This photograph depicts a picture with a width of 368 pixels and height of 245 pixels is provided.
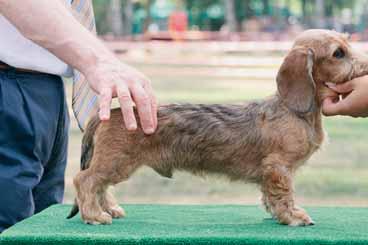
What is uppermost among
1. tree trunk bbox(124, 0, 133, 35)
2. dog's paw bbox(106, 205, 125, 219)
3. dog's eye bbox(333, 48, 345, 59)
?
dog's eye bbox(333, 48, 345, 59)

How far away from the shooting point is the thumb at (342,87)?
14.7 ft

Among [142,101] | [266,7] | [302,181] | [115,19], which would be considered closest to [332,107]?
[142,101]

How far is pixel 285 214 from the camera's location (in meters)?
4.44

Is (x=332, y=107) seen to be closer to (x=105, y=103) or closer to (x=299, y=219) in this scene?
(x=299, y=219)

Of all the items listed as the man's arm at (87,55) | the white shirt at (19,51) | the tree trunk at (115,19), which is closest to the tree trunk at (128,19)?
the tree trunk at (115,19)

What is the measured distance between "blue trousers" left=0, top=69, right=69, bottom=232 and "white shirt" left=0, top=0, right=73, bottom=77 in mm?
61

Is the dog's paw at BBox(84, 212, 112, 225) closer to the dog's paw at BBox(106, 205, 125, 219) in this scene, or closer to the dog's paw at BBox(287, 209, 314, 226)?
the dog's paw at BBox(106, 205, 125, 219)

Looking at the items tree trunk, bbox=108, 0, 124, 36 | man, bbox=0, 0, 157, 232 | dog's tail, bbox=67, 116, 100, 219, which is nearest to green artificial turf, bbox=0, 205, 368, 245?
man, bbox=0, 0, 157, 232

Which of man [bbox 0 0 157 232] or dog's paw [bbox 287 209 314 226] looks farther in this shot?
dog's paw [bbox 287 209 314 226]

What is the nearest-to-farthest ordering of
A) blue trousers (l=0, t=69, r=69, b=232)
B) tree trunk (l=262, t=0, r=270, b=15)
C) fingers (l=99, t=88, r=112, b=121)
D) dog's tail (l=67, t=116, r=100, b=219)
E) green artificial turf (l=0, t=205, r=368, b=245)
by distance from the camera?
fingers (l=99, t=88, r=112, b=121) → green artificial turf (l=0, t=205, r=368, b=245) → blue trousers (l=0, t=69, r=69, b=232) → dog's tail (l=67, t=116, r=100, b=219) → tree trunk (l=262, t=0, r=270, b=15)

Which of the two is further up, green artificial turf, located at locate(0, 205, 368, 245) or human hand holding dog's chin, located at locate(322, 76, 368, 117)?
human hand holding dog's chin, located at locate(322, 76, 368, 117)

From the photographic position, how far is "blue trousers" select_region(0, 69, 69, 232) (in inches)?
163

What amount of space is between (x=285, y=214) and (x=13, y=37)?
4.67 ft

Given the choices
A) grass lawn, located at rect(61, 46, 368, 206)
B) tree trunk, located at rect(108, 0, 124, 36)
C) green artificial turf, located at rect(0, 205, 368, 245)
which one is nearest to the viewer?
green artificial turf, located at rect(0, 205, 368, 245)
